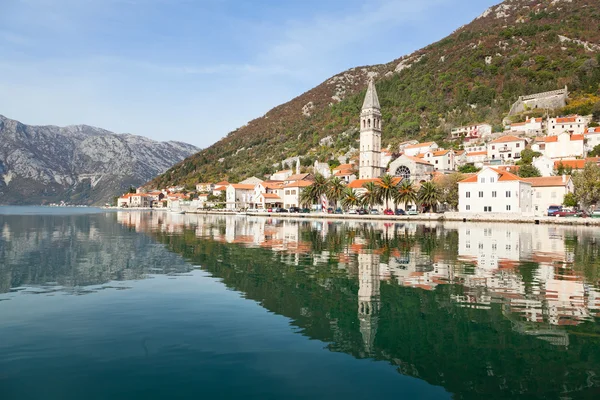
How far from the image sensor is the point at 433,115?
14125 cm

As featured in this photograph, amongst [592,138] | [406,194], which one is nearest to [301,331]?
[406,194]

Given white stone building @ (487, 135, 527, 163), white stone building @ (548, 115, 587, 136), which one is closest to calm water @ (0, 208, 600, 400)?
white stone building @ (487, 135, 527, 163)

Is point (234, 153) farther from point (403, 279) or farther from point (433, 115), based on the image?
point (403, 279)

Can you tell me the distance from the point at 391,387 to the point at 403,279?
10332mm

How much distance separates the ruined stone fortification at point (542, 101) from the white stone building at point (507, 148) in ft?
104

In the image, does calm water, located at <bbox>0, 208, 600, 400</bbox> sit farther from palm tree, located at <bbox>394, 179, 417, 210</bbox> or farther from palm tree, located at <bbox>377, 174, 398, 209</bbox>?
palm tree, located at <bbox>377, 174, 398, 209</bbox>

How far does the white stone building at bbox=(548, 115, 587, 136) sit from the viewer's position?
94812mm

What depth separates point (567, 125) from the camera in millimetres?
96250

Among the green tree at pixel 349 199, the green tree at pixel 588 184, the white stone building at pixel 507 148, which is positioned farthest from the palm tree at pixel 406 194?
the white stone building at pixel 507 148

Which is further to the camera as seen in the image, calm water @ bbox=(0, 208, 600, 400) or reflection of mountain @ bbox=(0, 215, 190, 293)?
reflection of mountain @ bbox=(0, 215, 190, 293)

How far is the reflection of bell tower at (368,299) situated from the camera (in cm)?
1060

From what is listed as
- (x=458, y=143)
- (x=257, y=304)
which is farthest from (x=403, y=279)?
(x=458, y=143)

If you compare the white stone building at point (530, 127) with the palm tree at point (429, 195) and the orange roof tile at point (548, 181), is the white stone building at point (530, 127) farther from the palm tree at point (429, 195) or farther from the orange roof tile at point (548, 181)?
the palm tree at point (429, 195)

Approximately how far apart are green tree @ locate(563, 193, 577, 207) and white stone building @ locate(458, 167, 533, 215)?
4936 mm
